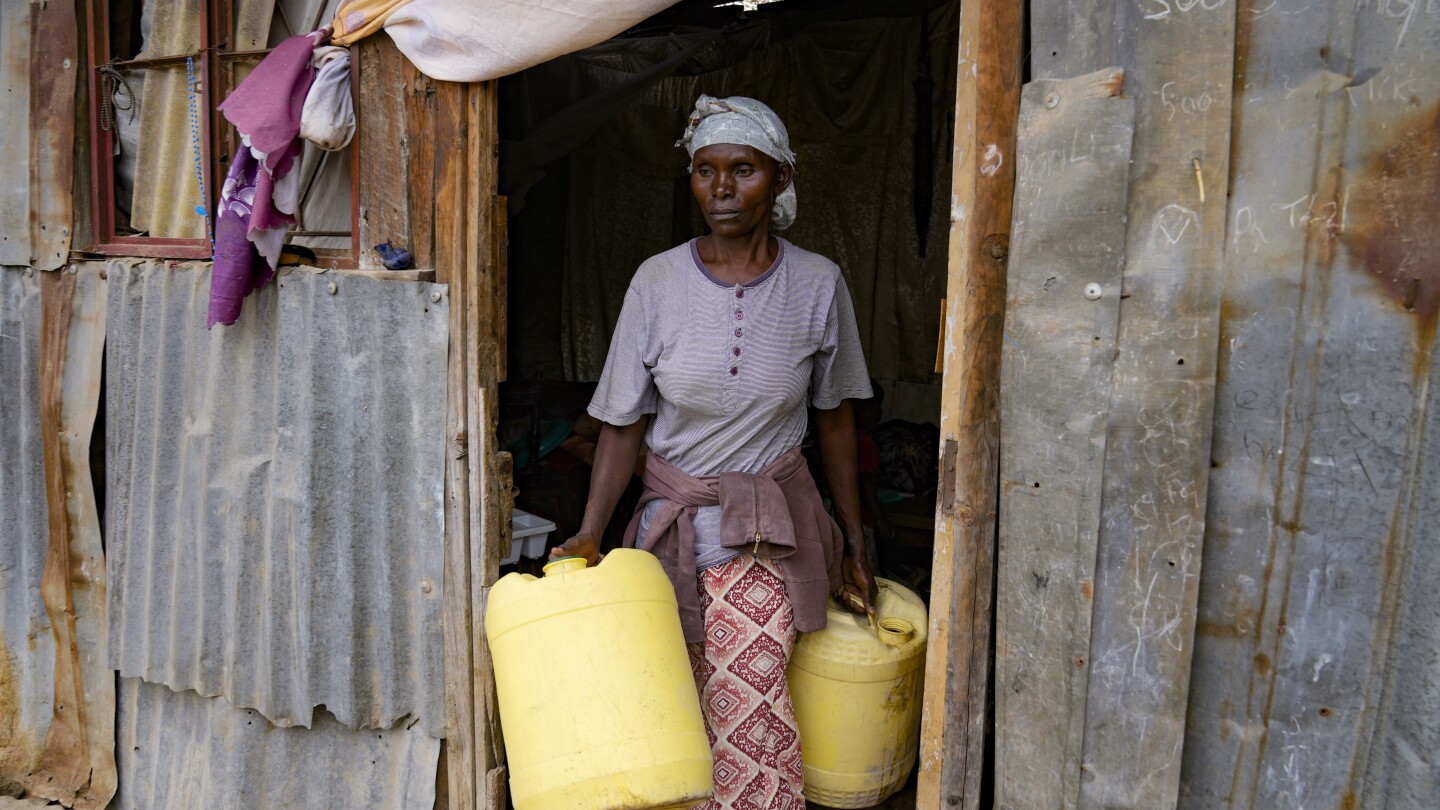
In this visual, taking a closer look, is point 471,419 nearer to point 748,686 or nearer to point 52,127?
point 748,686

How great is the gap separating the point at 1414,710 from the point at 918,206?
13.9ft

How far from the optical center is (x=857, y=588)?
2.55 m

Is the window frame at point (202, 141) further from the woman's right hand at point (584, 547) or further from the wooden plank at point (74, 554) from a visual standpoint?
the woman's right hand at point (584, 547)

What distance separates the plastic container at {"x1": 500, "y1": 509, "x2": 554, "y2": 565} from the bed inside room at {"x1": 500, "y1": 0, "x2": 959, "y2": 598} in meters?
0.58

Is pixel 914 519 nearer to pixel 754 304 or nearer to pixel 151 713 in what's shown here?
pixel 754 304

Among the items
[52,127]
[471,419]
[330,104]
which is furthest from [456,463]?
[52,127]

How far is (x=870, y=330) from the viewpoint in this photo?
18.5 ft

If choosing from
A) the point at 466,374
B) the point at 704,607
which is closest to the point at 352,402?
the point at 466,374

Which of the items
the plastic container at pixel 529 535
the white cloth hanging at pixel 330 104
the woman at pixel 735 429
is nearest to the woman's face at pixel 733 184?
the woman at pixel 735 429

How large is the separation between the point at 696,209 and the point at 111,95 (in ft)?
11.4

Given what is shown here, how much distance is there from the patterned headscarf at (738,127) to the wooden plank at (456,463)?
0.60m

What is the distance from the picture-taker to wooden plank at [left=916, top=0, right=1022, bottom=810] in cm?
177

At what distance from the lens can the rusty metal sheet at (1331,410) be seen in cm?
143

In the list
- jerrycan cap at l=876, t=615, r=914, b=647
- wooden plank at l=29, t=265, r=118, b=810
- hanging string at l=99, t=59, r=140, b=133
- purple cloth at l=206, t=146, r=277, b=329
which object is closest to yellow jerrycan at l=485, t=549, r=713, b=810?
jerrycan cap at l=876, t=615, r=914, b=647
